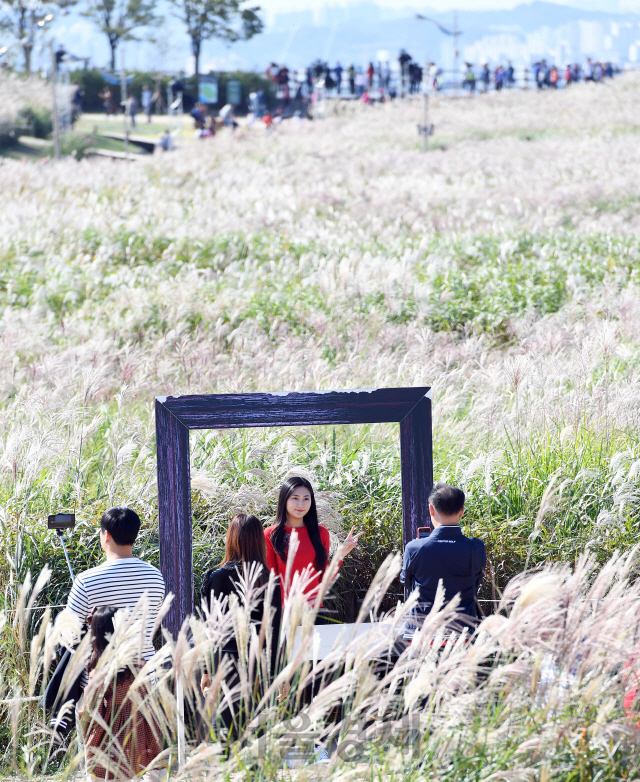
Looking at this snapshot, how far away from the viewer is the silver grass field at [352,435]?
2736 millimetres

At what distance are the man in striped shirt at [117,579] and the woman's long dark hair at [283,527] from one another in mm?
828

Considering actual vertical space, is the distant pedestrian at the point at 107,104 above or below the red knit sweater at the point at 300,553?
above

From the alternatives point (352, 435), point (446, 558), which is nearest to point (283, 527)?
point (446, 558)

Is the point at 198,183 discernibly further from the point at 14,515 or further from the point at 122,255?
the point at 14,515

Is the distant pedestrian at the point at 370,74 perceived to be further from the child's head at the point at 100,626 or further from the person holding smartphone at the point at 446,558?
the child's head at the point at 100,626

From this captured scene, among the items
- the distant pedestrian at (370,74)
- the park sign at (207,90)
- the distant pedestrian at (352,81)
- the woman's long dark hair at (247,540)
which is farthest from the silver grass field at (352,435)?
the distant pedestrian at (370,74)

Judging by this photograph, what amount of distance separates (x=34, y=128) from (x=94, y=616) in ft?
117

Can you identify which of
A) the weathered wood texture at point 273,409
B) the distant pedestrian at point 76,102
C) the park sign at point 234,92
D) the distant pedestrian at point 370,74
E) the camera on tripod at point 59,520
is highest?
A: the distant pedestrian at point 370,74

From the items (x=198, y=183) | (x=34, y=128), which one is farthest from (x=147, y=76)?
(x=198, y=183)

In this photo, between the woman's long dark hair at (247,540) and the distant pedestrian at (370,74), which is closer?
the woman's long dark hair at (247,540)

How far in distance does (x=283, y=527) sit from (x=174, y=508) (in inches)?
22.7

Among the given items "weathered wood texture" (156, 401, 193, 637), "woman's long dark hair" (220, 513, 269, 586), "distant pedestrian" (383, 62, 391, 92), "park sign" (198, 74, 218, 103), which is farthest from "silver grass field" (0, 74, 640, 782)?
"distant pedestrian" (383, 62, 391, 92)

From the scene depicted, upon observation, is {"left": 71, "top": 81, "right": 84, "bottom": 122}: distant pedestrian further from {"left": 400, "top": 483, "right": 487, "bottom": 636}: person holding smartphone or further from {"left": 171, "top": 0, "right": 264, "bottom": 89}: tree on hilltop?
{"left": 400, "top": 483, "right": 487, "bottom": 636}: person holding smartphone

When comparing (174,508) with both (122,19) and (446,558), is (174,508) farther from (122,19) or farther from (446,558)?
(122,19)
